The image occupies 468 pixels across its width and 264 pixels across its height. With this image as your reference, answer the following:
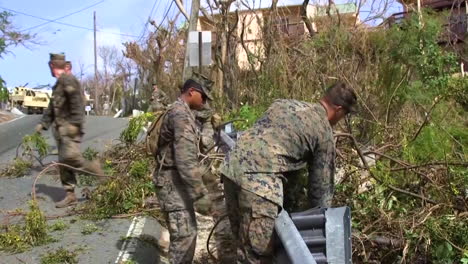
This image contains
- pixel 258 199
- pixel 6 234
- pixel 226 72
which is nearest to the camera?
pixel 258 199

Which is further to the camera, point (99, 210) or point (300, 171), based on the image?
point (99, 210)

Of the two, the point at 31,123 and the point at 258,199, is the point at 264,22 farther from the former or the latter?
the point at 31,123

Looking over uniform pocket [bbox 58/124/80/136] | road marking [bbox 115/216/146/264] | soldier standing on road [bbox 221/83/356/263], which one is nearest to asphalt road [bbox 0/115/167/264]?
road marking [bbox 115/216/146/264]

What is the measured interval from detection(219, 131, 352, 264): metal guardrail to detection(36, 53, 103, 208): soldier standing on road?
13.4 feet

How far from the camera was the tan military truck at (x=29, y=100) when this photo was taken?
137 ft

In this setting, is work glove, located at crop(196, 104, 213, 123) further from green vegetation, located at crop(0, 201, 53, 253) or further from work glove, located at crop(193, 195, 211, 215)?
green vegetation, located at crop(0, 201, 53, 253)

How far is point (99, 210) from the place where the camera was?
6.81 meters

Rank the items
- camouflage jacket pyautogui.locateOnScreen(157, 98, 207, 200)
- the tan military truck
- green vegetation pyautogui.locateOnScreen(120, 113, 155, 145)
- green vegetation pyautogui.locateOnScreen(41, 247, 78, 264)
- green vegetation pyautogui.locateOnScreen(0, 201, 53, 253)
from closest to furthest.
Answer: camouflage jacket pyautogui.locateOnScreen(157, 98, 207, 200), green vegetation pyautogui.locateOnScreen(41, 247, 78, 264), green vegetation pyautogui.locateOnScreen(0, 201, 53, 253), green vegetation pyautogui.locateOnScreen(120, 113, 155, 145), the tan military truck

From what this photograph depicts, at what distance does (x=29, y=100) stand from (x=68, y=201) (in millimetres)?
37114

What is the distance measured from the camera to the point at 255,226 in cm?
379

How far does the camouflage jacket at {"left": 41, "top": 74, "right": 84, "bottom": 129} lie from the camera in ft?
23.2

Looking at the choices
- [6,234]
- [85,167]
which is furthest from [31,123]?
[6,234]

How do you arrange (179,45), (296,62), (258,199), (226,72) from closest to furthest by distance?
(258,199), (296,62), (226,72), (179,45)

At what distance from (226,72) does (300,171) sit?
9.58m
